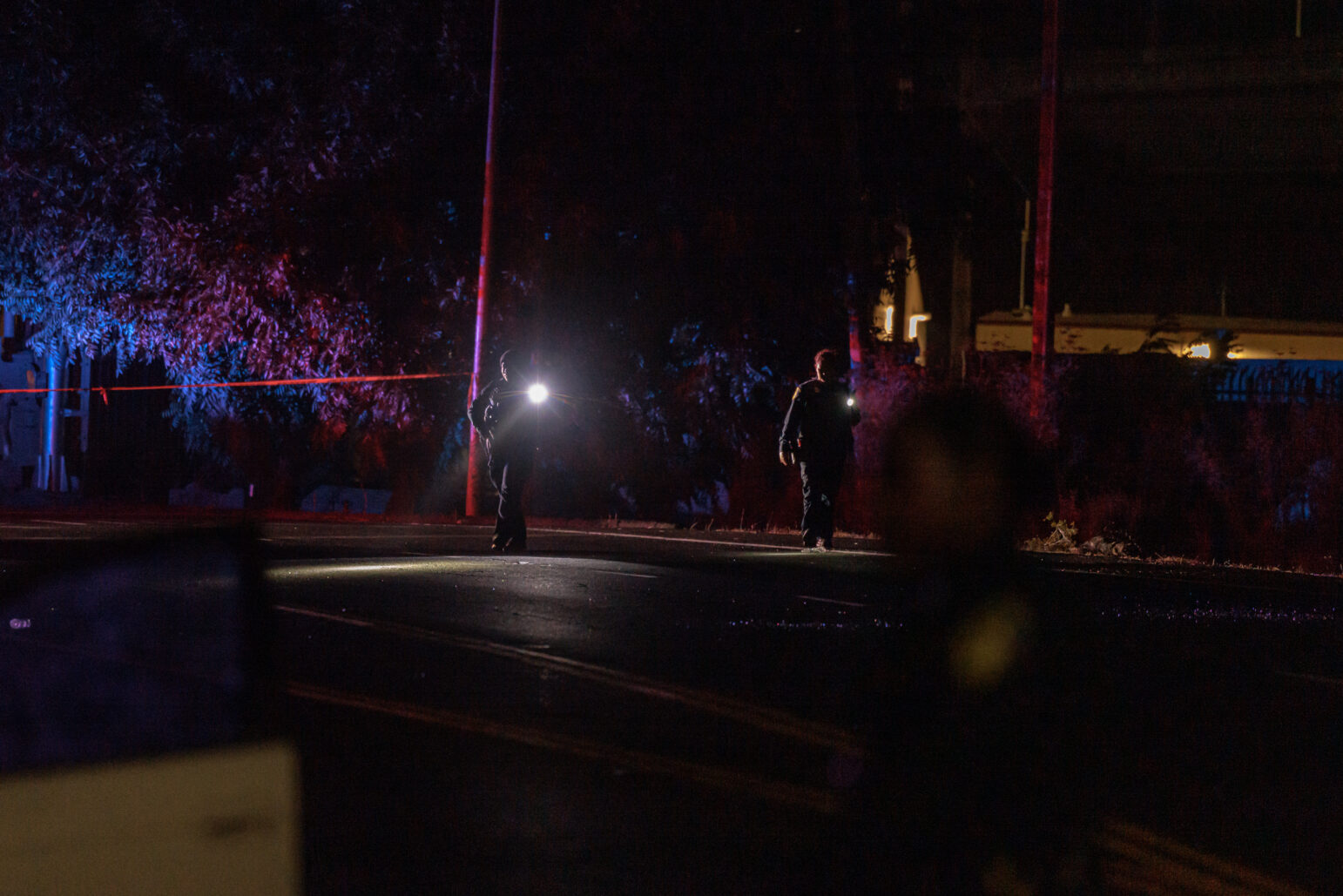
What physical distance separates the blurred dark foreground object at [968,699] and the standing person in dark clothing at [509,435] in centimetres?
770

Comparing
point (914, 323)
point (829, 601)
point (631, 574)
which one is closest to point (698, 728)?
point (829, 601)

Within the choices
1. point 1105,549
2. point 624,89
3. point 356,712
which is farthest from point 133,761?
point 624,89

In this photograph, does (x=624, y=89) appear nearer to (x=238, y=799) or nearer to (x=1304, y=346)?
(x=1304, y=346)

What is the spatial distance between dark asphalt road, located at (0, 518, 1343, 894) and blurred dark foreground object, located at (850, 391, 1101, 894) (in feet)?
0.31

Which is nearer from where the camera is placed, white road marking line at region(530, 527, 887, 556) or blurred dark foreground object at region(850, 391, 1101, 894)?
blurred dark foreground object at region(850, 391, 1101, 894)

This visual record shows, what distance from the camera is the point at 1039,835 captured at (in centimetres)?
526

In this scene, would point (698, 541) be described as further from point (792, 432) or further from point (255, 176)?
point (255, 176)

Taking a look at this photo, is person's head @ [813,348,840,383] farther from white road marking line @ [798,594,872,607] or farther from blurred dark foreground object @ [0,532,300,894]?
blurred dark foreground object @ [0,532,300,894]

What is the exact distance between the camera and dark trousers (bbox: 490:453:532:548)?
13961mm

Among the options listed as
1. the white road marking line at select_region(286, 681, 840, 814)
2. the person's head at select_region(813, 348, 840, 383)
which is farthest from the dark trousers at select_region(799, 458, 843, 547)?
the white road marking line at select_region(286, 681, 840, 814)

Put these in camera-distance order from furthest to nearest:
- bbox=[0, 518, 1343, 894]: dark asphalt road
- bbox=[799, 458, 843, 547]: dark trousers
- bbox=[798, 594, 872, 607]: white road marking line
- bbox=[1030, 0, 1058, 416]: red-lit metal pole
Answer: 1. bbox=[1030, 0, 1058, 416]: red-lit metal pole
2. bbox=[799, 458, 843, 547]: dark trousers
3. bbox=[798, 594, 872, 607]: white road marking line
4. bbox=[0, 518, 1343, 894]: dark asphalt road

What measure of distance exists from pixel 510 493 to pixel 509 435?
53 centimetres

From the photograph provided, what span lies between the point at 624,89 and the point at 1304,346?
16824 mm

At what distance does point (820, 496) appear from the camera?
15000 mm
